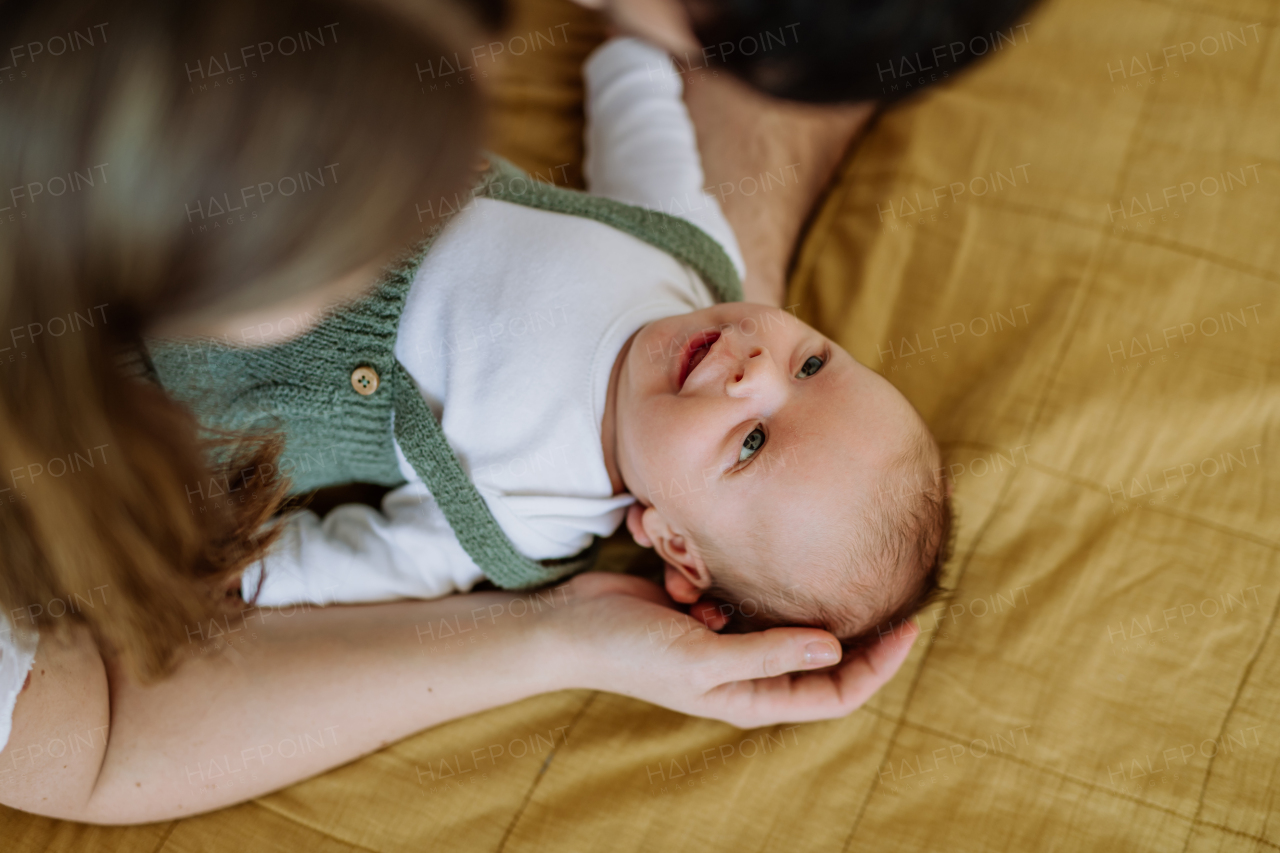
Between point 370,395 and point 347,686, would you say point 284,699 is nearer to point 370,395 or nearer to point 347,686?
point 347,686

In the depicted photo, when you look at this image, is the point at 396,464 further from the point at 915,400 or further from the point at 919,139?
the point at 919,139

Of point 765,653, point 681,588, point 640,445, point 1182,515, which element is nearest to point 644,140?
point 640,445

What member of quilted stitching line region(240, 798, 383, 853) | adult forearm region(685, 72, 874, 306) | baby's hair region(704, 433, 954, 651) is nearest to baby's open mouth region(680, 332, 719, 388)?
baby's hair region(704, 433, 954, 651)

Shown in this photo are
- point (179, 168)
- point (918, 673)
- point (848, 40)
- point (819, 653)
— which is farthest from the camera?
point (918, 673)

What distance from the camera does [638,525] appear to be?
3.51 ft

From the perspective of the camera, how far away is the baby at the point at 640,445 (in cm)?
93

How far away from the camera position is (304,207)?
0.51 metres

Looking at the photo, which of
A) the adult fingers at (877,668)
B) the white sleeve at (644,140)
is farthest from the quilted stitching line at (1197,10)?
the adult fingers at (877,668)

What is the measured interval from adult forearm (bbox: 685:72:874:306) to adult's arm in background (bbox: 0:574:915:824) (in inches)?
23.1

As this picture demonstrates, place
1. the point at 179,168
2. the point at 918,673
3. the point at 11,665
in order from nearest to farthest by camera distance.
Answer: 1. the point at 179,168
2. the point at 11,665
3. the point at 918,673

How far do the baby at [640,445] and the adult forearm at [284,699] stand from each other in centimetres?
8

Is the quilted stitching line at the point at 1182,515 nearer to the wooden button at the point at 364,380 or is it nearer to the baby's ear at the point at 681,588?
the baby's ear at the point at 681,588

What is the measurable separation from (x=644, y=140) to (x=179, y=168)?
87cm

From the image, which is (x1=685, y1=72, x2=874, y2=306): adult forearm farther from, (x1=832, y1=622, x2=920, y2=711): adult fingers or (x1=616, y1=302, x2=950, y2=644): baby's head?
(x1=832, y1=622, x2=920, y2=711): adult fingers
